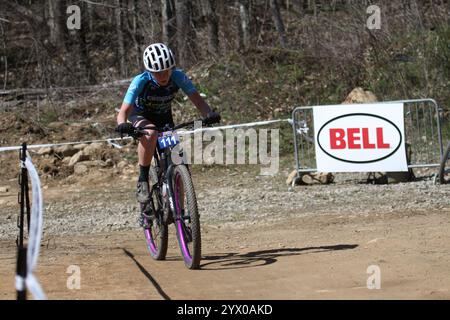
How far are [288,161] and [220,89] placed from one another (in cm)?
382

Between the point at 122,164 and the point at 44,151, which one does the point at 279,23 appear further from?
the point at 44,151

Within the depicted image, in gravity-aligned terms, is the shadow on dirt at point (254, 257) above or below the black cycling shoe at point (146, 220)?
below

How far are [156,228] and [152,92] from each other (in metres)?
1.36

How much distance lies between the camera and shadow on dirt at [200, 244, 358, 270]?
7250 millimetres

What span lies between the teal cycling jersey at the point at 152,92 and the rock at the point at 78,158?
303 inches

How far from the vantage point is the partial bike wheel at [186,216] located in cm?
676

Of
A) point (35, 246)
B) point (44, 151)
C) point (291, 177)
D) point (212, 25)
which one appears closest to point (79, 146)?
point (44, 151)

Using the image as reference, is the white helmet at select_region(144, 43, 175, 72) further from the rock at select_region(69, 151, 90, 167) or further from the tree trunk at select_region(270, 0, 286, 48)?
the tree trunk at select_region(270, 0, 286, 48)

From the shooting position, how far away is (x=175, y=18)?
21219 mm

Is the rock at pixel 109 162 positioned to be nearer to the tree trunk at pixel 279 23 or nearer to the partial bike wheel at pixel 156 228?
the tree trunk at pixel 279 23

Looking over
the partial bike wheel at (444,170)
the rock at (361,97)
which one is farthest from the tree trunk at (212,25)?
the partial bike wheel at (444,170)

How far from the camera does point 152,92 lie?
7430 millimetres

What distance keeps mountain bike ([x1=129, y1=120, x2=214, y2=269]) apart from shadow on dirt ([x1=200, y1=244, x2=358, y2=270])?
1.12 ft
